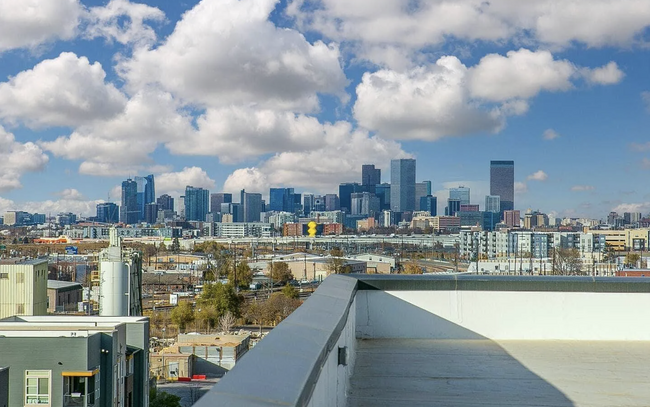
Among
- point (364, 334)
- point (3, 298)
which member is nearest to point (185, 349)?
point (3, 298)

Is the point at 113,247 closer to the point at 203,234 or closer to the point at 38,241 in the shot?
the point at 38,241

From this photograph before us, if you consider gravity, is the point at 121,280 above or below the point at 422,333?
below

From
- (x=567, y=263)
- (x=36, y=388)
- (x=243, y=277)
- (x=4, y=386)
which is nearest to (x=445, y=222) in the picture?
(x=567, y=263)

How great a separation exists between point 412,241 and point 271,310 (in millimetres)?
79528

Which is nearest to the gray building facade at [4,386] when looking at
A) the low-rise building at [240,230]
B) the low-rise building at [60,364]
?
the low-rise building at [60,364]

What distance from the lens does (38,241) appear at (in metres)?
105

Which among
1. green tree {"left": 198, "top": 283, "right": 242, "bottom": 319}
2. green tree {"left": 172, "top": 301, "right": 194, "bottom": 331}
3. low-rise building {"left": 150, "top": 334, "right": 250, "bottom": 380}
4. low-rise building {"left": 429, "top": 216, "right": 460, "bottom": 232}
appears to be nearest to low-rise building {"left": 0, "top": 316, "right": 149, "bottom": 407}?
low-rise building {"left": 150, "top": 334, "right": 250, "bottom": 380}

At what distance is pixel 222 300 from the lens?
104 ft

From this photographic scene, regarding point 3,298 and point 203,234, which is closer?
point 3,298

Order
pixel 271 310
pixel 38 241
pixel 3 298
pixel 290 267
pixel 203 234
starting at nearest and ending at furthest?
pixel 3 298, pixel 271 310, pixel 290 267, pixel 38 241, pixel 203 234

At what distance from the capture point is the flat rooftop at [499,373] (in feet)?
8.87

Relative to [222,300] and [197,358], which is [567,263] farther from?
[197,358]

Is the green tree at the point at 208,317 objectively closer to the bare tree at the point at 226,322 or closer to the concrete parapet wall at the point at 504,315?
the bare tree at the point at 226,322

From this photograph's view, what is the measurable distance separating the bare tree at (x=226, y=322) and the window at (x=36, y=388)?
18.2 meters
